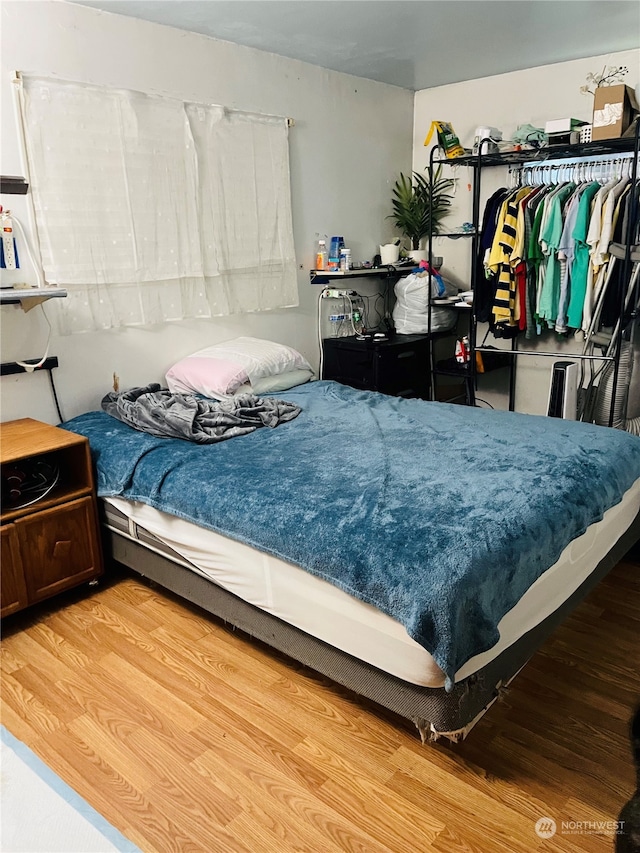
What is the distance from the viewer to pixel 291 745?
1907 millimetres

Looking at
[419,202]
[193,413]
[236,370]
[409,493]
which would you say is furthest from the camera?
[419,202]

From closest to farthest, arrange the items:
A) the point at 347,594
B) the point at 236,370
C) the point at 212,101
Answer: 1. the point at 347,594
2. the point at 236,370
3. the point at 212,101

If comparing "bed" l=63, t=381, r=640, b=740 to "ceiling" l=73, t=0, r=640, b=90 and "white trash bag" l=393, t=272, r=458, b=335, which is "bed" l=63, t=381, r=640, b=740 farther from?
"ceiling" l=73, t=0, r=640, b=90

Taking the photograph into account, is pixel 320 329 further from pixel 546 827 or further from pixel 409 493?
pixel 546 827

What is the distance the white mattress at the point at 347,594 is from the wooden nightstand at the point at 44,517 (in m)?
0.28

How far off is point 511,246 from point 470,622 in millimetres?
2761

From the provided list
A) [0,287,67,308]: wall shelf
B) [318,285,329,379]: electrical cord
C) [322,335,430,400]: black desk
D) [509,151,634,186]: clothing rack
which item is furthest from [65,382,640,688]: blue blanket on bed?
[509,151,634,186]: clothing rack

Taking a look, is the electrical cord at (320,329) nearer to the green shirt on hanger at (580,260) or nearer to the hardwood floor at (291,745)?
the green shirt on hanger at (580,260)

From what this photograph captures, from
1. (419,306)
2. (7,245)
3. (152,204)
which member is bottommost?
(419,306)

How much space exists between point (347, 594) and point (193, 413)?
129cm

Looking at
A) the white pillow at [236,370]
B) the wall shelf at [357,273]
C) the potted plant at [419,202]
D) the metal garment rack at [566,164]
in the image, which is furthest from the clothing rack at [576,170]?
the white pillow at [236,370]

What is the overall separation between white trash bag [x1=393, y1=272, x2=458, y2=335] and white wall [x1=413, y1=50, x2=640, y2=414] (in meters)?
0.42

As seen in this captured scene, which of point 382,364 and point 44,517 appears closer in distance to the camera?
point 44,517

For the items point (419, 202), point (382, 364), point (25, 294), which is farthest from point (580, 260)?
point (25, 294)
